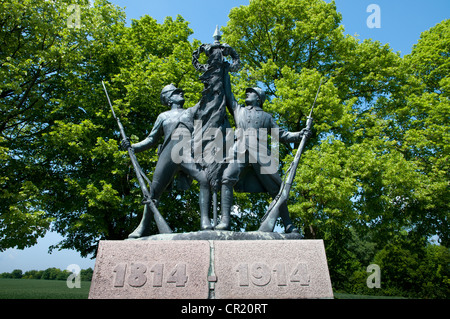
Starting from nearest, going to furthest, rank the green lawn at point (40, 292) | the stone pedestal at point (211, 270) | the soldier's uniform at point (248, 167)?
1. the stone pedestal at point (211, 270)
2. the soldier's uniform at point (248, 167)
3. the green lawn at point (40, 292)

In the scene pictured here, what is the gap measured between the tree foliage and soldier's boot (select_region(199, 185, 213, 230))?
7350 millimetres

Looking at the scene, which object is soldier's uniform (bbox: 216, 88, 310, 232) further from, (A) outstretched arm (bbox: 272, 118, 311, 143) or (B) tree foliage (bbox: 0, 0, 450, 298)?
(B) tree foliage (bbox: 0, 0, 450, 298)

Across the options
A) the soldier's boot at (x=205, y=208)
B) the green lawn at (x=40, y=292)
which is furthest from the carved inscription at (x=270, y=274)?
the green lawn at (x=40, y=292)

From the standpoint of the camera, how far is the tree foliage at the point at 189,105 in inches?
477

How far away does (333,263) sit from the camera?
1595 centimetres

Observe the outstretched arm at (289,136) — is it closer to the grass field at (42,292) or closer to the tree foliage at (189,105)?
the tree foliage at (189,105)

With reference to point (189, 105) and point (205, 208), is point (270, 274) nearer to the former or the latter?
point (205, 208)

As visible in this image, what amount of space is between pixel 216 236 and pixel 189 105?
879 centimetres

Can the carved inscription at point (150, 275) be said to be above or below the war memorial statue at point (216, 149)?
below

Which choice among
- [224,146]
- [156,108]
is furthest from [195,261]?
[156,108]

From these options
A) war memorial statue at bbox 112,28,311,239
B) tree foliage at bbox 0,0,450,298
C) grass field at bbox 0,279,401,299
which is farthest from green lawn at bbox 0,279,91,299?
war memorial statue at bbox 112,28,311,239

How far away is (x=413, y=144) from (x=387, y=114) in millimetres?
2061
